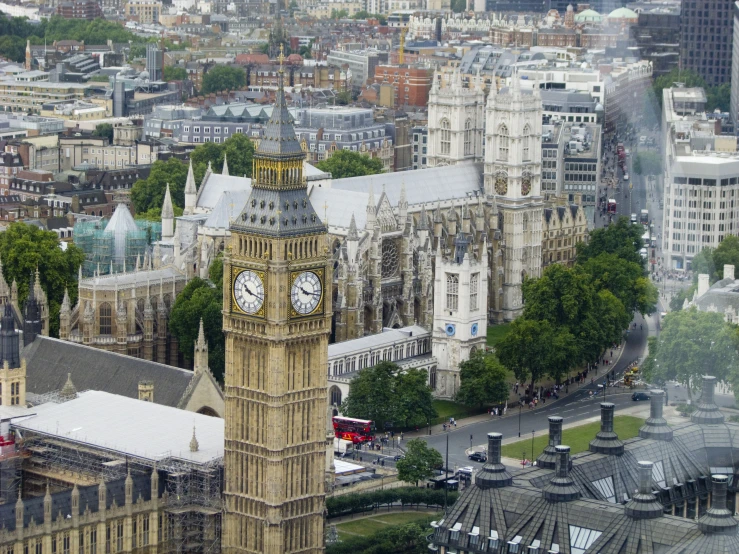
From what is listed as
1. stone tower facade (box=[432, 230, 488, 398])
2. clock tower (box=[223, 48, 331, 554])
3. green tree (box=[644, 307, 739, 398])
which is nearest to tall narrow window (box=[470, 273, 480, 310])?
stone tower facade (box=[432, 230, 488, 398])

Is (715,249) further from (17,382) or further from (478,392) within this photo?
(17,382)

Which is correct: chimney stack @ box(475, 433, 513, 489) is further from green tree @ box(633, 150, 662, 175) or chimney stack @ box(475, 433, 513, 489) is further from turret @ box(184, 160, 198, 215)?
turret @ box(184, 160, 198, 215)

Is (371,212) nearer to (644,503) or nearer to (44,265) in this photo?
(44,265)

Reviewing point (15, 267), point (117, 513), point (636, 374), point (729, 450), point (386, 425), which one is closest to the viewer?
point (117, 513)

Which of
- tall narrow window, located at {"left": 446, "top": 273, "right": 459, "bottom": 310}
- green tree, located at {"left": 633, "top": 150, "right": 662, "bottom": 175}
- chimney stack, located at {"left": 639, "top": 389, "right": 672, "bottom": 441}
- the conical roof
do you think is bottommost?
chimney stack, located at {"left": 639, "top": 389, "right": 672, "bottom": 441}

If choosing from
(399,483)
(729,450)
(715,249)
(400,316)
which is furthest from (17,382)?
(715,249)

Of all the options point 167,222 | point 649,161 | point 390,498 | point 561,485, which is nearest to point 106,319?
point 167,222
